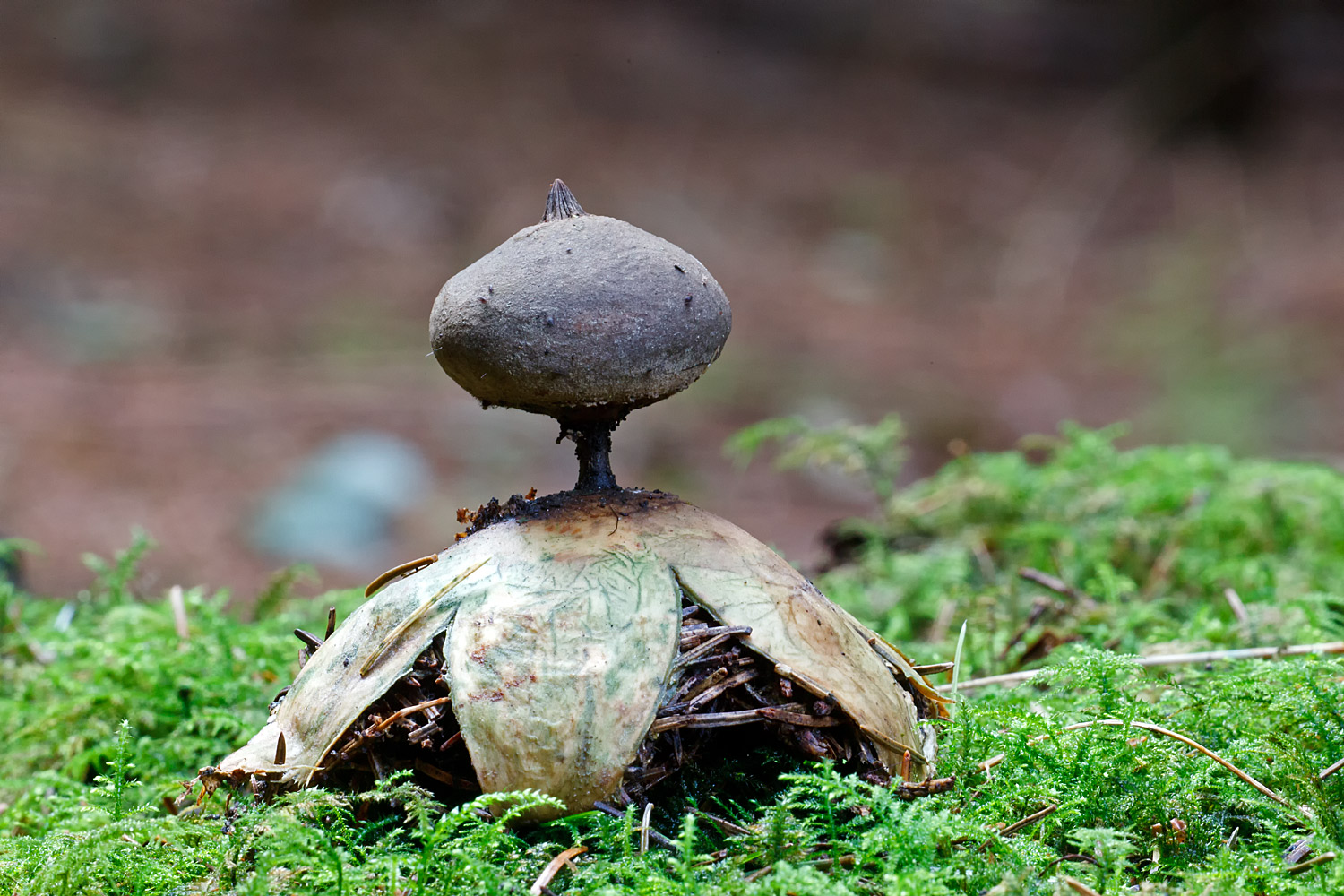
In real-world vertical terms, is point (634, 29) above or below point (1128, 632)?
above

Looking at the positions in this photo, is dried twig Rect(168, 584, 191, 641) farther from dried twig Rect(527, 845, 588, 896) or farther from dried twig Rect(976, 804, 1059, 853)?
dried twig Rect(976, 804, 1059, 853)

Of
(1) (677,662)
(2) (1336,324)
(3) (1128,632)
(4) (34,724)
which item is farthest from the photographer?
(2) (1336,324)

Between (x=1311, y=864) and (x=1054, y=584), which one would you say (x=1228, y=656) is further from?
(x=1311, y=864)

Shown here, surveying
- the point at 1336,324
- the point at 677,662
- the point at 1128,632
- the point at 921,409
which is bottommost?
the point at 677,662

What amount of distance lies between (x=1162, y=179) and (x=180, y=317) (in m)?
8.55

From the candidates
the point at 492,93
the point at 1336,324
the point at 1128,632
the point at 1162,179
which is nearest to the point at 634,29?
the point at 492,93

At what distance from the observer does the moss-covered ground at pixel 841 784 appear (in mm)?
1193

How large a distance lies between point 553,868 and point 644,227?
782 cm

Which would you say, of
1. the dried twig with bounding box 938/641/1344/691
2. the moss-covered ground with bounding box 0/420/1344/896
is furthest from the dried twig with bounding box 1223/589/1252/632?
the dried twig with bounding box 938/641/1344/691

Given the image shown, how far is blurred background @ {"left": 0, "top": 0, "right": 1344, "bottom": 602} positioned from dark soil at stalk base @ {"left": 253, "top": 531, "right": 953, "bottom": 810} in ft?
13.3

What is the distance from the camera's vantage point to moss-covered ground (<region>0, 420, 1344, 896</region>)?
3.92 ft

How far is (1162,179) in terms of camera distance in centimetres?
1017

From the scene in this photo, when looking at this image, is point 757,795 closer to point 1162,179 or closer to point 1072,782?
point 1072,782

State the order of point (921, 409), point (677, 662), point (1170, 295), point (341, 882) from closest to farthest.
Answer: point (341, 882)
point (677, 662)
point (921, 409)
point (1170, 295)
